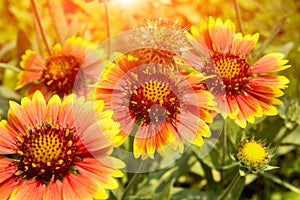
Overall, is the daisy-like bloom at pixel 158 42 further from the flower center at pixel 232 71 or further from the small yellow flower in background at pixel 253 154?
the small yellow flower in background at pixel 253 154

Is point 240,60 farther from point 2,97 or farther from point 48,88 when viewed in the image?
point 2,97

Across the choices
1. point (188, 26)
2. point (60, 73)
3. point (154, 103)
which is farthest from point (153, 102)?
point (188, 26)

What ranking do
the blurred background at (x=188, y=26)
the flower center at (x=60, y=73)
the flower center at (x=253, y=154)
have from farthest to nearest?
the blurred background at (x=188, y=26)
the flower center at (x=60, y=73)
the flower center at (x=253, y=154)

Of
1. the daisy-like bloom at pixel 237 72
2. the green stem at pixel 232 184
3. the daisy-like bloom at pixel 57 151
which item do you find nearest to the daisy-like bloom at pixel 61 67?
the daisy-like bloom at pixel 57 151

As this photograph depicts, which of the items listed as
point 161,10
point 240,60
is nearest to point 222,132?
point 240,60

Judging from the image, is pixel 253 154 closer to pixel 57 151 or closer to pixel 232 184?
pixel 232 184

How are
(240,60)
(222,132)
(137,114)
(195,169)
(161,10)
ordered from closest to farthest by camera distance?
(137,114) → (240,60) → (222,132) → (195,169) → (161,10)
